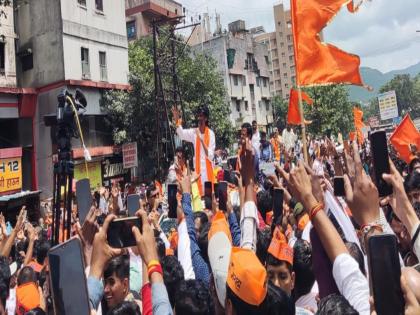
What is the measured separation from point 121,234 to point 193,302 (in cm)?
50

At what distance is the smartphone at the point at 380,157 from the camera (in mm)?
2248

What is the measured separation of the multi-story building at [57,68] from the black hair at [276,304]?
55.0 ft

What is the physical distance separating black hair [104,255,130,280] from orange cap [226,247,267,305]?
48.8 inches

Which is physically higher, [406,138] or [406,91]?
[406,91]

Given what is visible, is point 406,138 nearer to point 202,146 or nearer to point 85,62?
point 202,146

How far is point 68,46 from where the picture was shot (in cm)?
1861

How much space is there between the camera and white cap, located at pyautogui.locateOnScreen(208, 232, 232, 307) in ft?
6.72

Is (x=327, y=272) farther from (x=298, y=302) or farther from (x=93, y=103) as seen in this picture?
(x=93, y=103)

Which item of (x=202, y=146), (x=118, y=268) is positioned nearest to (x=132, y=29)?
(x=202, y=146)

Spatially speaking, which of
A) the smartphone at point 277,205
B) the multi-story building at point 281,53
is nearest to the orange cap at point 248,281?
the smartphone at point 277,205

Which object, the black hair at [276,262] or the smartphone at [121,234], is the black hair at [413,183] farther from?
the smartphone at [121,234]

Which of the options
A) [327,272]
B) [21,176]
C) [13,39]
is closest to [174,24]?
[13,39]

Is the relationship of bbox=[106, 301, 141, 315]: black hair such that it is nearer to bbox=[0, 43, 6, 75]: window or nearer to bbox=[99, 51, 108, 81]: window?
bbox=[0, 43, 6, 75]: window

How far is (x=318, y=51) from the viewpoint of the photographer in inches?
214
